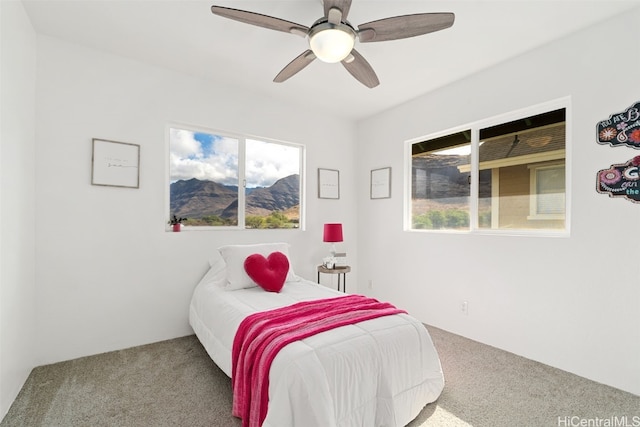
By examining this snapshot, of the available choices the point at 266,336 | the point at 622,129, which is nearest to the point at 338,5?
the point at 266,336

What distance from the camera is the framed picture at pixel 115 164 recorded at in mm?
2666

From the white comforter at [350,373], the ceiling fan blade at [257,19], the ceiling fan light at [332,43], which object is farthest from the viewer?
the ceiling fan light at [332,43]

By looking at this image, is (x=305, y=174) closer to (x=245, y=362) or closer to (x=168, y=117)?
(x=168, y=117)

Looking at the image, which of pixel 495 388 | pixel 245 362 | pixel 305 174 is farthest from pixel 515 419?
pixel 305 174

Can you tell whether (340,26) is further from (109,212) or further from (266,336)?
(109,212)

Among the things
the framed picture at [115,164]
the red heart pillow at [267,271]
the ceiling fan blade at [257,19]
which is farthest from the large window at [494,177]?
the framed picture at [115,164]

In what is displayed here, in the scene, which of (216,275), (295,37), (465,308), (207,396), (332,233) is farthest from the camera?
(332,233)

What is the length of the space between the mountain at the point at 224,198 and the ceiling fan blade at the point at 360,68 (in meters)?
1.81

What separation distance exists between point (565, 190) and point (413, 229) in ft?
5.21

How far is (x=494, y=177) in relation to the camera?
3057 millimetres

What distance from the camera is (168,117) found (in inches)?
119

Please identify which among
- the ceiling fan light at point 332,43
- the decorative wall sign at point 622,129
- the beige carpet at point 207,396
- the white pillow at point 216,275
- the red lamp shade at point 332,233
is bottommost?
the beige carpet at point 207,396

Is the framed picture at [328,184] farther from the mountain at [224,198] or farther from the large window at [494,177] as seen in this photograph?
the large window at [494,177]

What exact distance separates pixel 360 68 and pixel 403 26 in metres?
0.48
